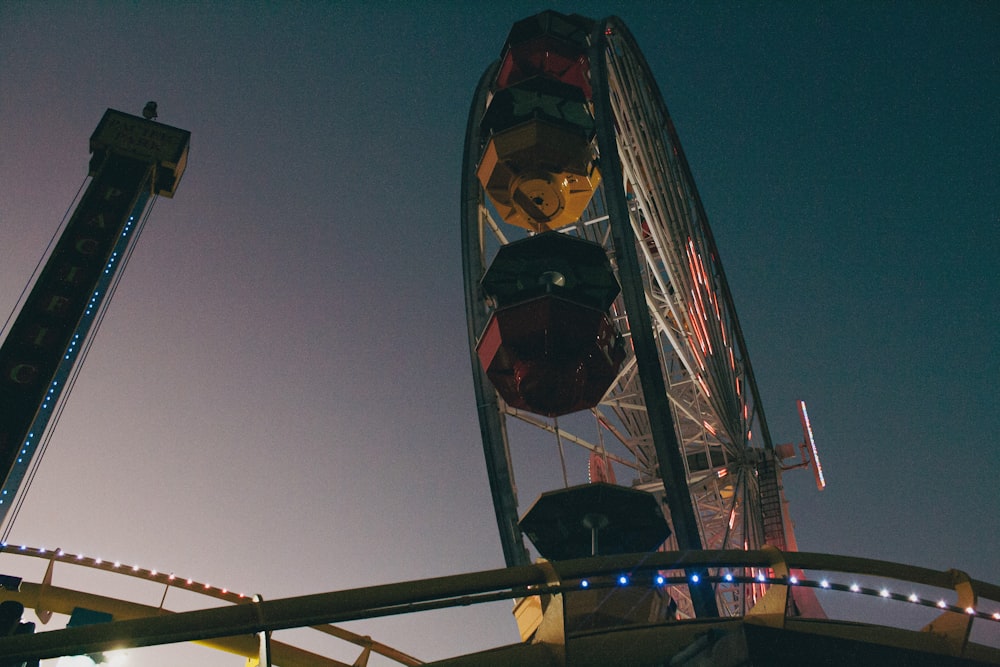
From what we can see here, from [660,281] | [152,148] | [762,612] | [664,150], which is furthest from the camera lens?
[152,148]

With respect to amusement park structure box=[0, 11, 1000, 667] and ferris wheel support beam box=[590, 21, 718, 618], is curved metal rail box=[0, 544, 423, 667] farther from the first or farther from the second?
ferris wheel support beam box=[590, 21, 718, 618]

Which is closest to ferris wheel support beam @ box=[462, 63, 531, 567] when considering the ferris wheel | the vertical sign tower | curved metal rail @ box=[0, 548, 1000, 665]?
the ferris wheel

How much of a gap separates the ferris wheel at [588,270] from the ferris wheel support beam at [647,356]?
26 millimetres

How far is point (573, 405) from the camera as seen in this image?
1484 cm

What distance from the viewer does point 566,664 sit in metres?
5.07

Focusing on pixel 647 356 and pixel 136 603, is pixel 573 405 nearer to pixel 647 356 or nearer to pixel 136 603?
pixel 647 356

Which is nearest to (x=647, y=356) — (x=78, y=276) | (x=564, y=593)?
(x=564, y=593)

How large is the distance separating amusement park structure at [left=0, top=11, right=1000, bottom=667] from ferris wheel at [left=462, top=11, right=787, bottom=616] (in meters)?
0.05

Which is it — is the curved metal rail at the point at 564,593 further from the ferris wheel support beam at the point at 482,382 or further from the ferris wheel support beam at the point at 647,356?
the ferris wheel support beam at the point at 482,382

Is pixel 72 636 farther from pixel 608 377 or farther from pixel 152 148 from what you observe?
pixel 152 148

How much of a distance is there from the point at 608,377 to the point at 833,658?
1014cm

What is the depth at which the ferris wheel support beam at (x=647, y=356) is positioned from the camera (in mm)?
11047

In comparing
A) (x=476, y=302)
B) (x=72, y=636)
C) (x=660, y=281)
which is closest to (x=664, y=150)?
(x=660, y=281)

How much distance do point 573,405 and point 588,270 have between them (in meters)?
2.71
